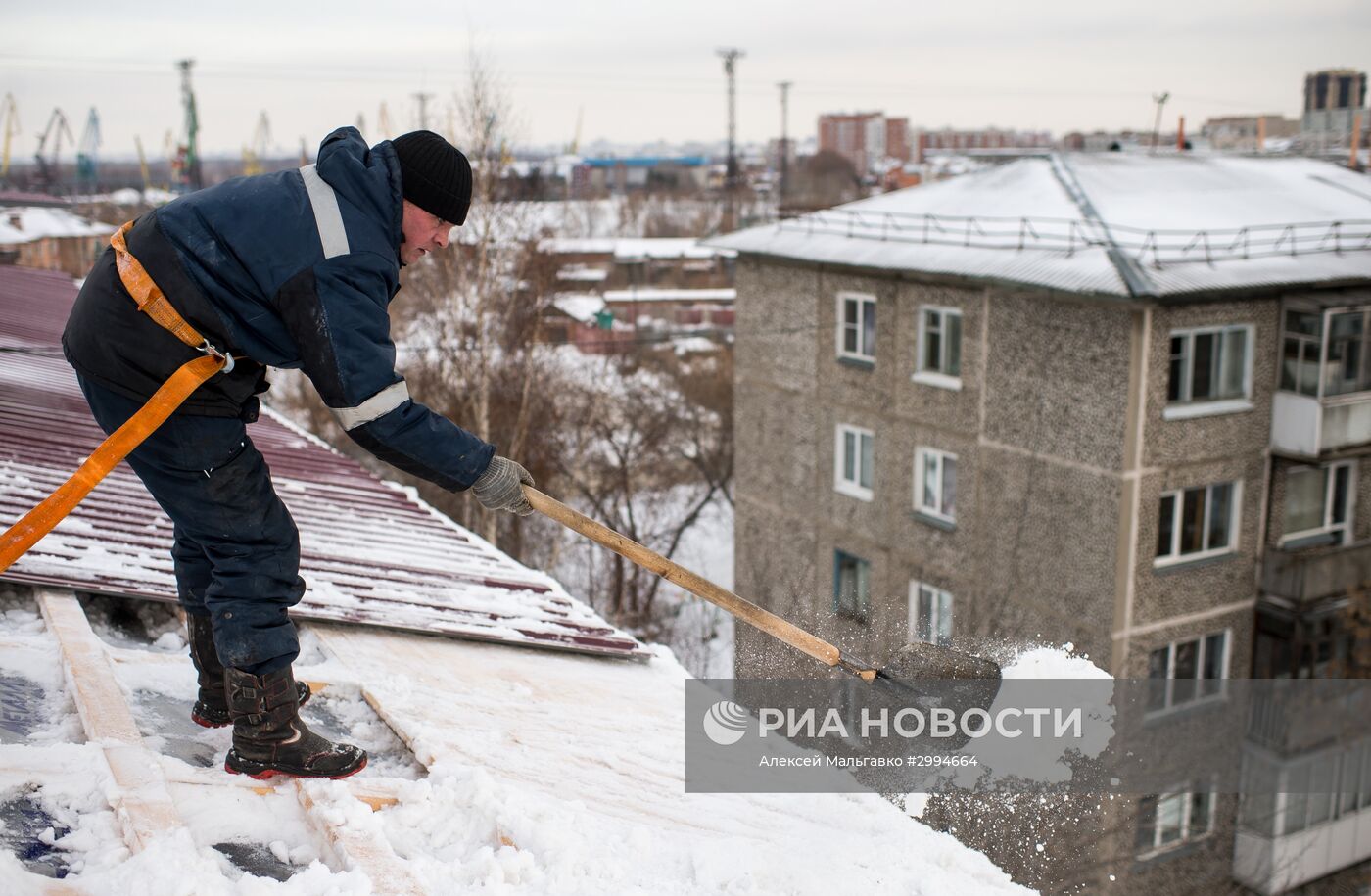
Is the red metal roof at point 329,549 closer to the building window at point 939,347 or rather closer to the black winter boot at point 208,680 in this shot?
the black winter boot at point 208,680

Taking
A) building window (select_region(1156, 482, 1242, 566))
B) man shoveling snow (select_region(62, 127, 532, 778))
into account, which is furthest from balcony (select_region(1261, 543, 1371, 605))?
man shoveling snow (select_region(62, 127, 532, 778))

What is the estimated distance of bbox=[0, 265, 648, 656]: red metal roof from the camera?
3.97 meters

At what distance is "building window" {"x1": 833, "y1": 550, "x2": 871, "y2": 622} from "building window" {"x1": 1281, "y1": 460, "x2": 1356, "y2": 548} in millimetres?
5474

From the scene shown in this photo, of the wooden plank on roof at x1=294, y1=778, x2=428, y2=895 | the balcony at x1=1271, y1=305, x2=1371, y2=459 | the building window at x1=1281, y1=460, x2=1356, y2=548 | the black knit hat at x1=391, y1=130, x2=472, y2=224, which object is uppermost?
the black knit hat at x1=391, y1=130, x2=472, y2=224

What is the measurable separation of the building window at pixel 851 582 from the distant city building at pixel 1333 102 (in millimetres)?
19163

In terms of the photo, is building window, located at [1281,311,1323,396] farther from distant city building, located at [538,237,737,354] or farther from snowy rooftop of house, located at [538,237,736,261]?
snowy rooftop of house, located at [538,237,736,261]

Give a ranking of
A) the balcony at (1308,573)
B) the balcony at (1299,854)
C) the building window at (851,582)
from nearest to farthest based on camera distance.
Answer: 1. the balcony at (1308,573)
2. the balcony at (1299,854)
3. the building window at (851,582)

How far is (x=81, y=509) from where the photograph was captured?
4.61 meters

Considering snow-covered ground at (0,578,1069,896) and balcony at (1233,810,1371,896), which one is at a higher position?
snow-covered ground at (0,578,1069,896)

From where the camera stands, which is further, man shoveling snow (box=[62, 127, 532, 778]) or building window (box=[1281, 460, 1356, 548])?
building window (box=[1281, 460, 1356, 548])

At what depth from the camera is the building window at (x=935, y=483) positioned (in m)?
15.3

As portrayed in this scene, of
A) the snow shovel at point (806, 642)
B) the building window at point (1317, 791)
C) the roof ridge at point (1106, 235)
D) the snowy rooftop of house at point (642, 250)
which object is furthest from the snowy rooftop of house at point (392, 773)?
the snowy rooftop of house at point (642, 250)

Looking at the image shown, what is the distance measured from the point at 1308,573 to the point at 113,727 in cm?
1420

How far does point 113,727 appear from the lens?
8.89 ft
